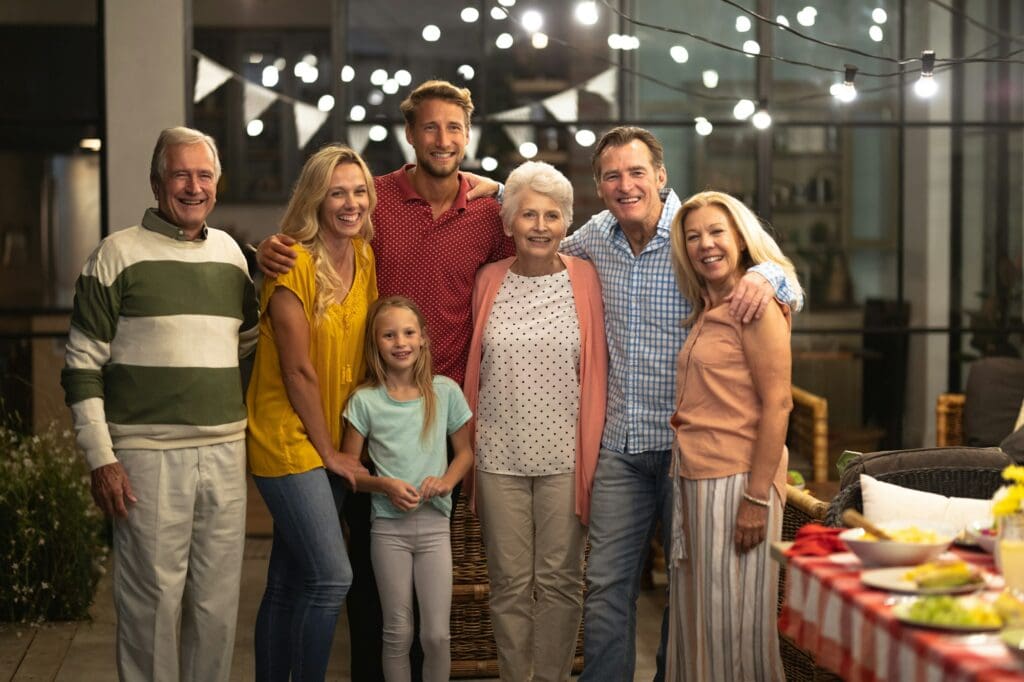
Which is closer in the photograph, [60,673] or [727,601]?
[727,601]

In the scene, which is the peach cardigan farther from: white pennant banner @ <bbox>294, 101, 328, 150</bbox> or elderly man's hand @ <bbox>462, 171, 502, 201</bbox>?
white pennant banner @ <bbox>294, 101, 328, 150</bbox>

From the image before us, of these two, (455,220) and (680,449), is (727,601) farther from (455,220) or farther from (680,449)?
(455,220)

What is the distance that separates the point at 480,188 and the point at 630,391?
756 mm

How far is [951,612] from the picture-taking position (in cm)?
216

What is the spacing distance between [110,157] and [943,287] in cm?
402

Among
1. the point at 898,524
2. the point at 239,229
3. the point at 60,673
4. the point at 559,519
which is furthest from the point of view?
the point at 239,229

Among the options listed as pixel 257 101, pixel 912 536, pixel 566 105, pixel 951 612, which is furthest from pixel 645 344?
pixel 257 101

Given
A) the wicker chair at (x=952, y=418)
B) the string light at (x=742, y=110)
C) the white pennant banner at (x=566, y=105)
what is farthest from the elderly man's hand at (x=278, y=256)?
the string light at (x=742, y=110)

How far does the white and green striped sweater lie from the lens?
10.8 ft

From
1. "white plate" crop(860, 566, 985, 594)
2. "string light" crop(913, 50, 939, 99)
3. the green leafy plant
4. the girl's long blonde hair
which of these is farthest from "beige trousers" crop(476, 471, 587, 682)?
the green leafy plant

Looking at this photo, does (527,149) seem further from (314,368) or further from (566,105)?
(314,368)

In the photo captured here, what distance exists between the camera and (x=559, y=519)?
3.64 metres

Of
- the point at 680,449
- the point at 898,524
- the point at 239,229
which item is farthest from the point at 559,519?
the point at 239,229

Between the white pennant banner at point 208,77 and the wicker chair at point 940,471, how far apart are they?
3996 mm
